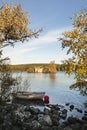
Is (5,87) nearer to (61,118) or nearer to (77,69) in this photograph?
(61,118)

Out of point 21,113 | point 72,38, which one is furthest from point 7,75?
point 72,38

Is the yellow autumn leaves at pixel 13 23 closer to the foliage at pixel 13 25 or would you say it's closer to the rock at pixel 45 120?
the foliage at pixel 13 25

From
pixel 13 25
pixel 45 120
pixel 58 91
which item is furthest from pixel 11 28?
pixel 58 91

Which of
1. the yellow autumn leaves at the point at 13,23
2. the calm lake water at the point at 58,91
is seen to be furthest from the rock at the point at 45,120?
the yellow autumn leaves at the point at 13,23

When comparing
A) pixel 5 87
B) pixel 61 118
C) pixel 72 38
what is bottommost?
pixel 61 118

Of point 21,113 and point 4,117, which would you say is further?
point 21,113

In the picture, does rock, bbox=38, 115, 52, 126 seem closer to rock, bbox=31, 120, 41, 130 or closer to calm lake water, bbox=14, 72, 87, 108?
rock, bbox=31, 120, 41, 130

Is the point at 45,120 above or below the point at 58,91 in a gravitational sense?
above

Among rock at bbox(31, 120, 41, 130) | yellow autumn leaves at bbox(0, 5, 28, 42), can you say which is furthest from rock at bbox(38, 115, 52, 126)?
yellow autumn leaves at bbox(0, 5, 28, 42)

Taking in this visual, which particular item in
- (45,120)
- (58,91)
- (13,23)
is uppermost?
(13,23)

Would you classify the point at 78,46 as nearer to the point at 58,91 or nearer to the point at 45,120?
the point at 45,120

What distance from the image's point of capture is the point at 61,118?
1330 inches

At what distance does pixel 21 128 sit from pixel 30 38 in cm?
1376

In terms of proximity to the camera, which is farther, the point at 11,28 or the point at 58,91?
the point at 58,91
